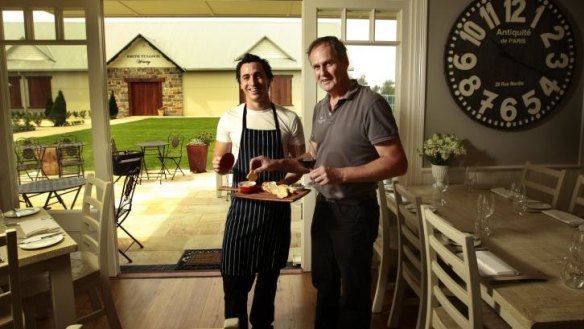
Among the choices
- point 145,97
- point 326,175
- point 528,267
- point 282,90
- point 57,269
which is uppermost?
point 282,90

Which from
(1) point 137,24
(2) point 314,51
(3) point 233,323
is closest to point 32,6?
(2) point 314,51

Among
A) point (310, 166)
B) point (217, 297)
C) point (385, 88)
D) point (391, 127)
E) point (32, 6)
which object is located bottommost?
point (217, 297)

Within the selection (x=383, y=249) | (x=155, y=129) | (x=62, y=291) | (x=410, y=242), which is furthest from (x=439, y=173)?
(x=155, y=129)

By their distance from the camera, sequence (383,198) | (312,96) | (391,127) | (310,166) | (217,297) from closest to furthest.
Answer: (391,127) → (310,166) → (383,198) → (217,297) → (312,96)

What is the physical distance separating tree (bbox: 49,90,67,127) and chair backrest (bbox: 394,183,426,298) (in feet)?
8.36

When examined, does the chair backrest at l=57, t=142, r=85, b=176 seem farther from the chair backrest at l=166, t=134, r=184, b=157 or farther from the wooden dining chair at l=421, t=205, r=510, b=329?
the chair backrest at l=166, t=134, r=184, b=157

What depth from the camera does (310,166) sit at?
1965 mm

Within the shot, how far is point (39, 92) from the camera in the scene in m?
3.30

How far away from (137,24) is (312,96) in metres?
20.2

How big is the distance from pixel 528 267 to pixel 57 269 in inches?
81.2

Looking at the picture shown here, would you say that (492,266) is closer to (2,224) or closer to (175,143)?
(2,224)

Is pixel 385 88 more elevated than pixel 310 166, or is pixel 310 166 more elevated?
pixel 385 88

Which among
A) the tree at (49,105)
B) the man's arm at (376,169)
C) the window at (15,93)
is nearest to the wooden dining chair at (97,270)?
the tree at (49,105)

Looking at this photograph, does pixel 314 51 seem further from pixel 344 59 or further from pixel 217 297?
pixel 217 297
